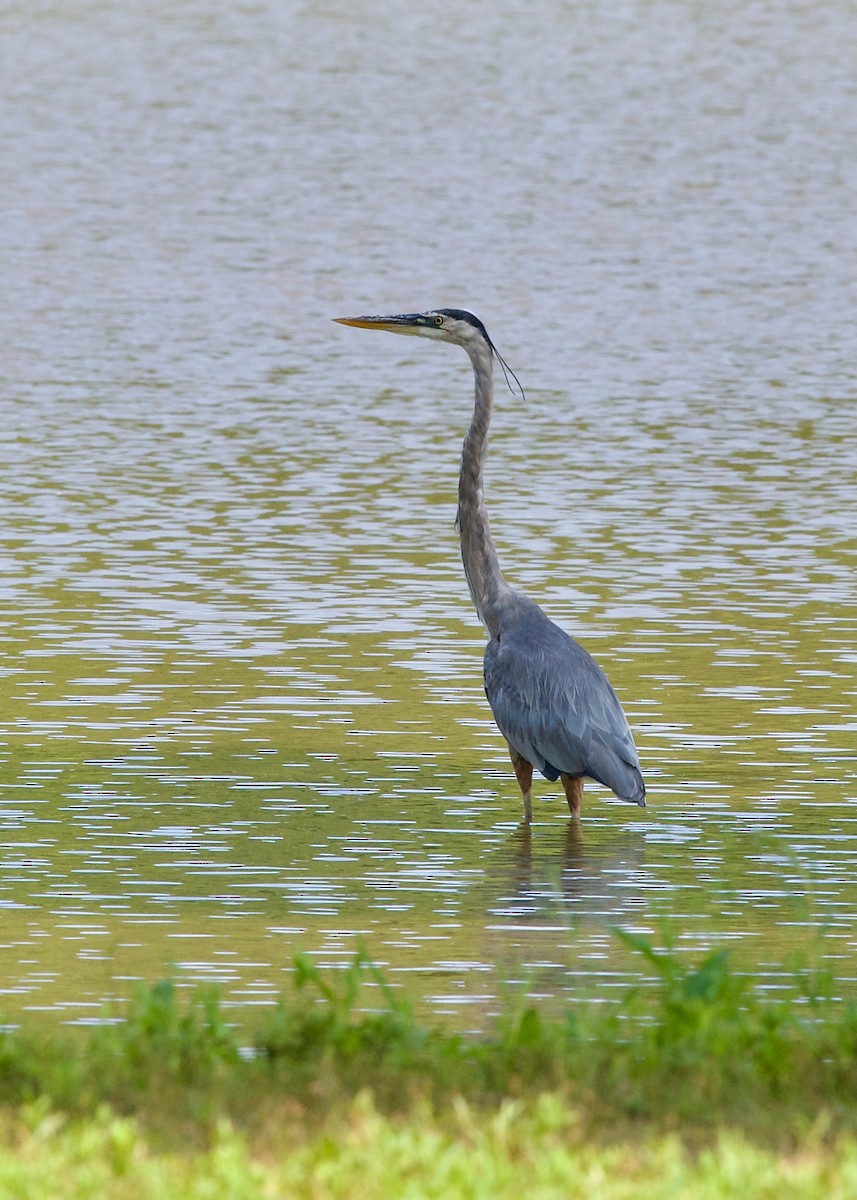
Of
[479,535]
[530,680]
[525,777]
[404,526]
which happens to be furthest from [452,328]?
[404,526]

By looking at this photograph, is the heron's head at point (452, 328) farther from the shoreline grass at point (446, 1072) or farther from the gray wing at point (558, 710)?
the shoreline grass at point (446, 1072)

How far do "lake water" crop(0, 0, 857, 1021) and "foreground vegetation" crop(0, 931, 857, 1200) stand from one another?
2.54ft

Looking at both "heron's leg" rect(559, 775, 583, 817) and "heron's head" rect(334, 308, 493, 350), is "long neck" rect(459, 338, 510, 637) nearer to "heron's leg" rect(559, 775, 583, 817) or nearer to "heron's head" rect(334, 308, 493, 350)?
"heron's head" rect(334, 308, 493, 350)

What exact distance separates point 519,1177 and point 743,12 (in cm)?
5517

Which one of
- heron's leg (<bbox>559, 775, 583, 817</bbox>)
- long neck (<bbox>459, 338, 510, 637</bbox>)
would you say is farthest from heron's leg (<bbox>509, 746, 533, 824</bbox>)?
long neck (<bbox>459, 338, 510, 637</bbox>)

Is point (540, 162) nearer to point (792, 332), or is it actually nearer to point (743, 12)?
point (792, 332)

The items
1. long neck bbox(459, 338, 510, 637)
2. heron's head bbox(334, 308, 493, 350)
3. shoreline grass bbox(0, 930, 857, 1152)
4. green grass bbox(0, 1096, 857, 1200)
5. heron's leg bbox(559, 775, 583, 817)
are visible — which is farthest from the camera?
heron's head bbox(334, 308, 493, 350)

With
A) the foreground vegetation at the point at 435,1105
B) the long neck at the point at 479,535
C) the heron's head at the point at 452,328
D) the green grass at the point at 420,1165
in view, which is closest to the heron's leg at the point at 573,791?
the long neck at the point at 479,535

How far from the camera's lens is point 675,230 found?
121ft

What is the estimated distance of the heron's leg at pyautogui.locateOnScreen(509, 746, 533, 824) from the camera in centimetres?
1116

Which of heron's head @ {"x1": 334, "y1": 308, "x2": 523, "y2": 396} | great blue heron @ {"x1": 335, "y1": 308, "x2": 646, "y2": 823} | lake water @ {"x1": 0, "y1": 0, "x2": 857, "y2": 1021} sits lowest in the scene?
lake water @ {"x1": 0, "y1": 0, "x2": 857, "y2": 1021}

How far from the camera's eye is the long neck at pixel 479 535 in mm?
12164

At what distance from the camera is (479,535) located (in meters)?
12.3

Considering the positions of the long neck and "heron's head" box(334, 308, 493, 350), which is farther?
"heron's head" box(334, 308, 493, 350)
